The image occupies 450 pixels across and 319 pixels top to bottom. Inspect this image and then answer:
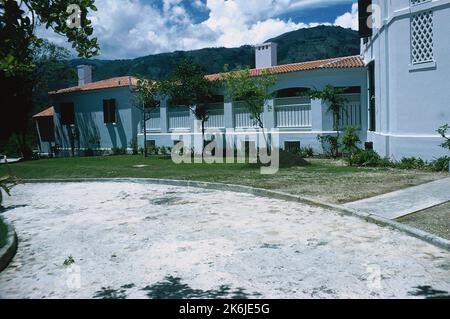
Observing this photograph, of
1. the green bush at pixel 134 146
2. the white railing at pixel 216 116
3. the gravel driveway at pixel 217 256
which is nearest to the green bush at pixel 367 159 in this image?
the gravel driveway at pixel 217 256

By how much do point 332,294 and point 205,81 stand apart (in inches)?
757

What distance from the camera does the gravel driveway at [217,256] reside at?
4.39 metres

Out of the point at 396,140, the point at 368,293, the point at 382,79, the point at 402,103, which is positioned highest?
the point at 382,79

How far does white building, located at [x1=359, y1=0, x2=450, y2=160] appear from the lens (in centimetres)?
1358

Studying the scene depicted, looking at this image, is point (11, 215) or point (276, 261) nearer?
point (276, 261)

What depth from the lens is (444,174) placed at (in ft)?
40.0

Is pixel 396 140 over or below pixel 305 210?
over

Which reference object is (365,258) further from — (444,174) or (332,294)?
(444,174)

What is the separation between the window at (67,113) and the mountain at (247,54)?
7769cm

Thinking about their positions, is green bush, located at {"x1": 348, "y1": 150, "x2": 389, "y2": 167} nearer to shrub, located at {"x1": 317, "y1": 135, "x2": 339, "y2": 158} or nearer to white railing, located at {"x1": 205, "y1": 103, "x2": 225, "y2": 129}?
shrub, located at {"x1": 317, "y1": 135, "x2": 339, "y2": 158}

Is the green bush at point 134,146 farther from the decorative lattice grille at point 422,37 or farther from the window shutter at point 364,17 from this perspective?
the decorative lattice grille at point 422,37

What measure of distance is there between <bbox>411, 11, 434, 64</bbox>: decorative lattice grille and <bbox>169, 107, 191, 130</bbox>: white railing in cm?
1393

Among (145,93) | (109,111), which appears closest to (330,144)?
(145,93)

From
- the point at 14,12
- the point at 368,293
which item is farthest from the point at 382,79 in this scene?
the point at 14,12
